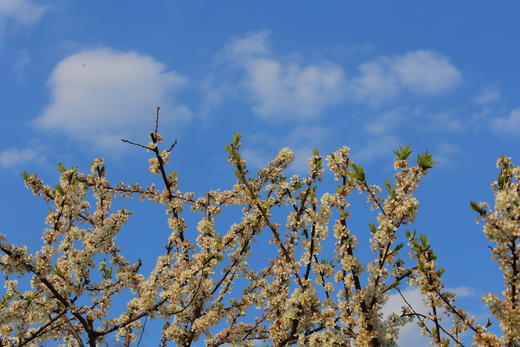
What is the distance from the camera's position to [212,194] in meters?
9.83

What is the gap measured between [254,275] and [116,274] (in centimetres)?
303

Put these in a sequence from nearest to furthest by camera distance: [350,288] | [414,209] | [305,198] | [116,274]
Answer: [414,209], [350,288], [305,198], [116,274]

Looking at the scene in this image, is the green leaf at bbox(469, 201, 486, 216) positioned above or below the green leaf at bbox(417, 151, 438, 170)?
below

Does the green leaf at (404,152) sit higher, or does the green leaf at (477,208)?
the green leaf at (404,152)

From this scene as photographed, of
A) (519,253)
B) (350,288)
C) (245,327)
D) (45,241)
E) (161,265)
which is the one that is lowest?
(519,253)

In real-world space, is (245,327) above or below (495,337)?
above

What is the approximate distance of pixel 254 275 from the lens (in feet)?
31.7

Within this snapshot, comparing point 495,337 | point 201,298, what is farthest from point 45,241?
point 495,337

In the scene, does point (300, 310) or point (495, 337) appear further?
point (300, 310)

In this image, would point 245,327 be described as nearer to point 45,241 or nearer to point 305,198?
point 305,198

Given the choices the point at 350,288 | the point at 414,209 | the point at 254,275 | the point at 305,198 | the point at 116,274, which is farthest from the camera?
the point at 116,274

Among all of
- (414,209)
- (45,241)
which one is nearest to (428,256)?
(414,209)

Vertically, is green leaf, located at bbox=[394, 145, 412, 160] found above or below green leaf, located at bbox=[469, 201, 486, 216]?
above

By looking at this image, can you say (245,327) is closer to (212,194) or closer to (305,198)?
(212,194)
